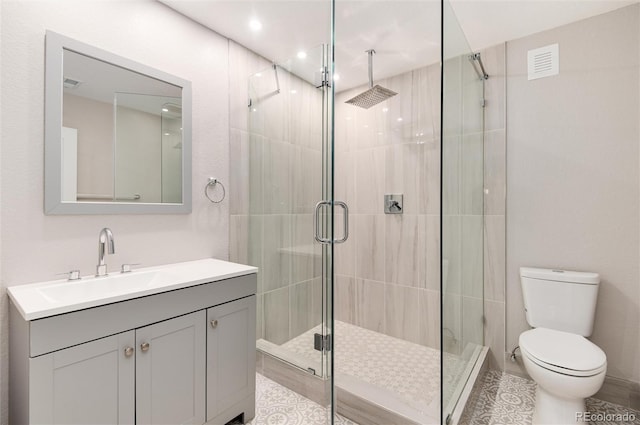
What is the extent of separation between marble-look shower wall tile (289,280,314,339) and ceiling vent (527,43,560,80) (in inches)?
81.5

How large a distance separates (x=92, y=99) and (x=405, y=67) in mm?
2048

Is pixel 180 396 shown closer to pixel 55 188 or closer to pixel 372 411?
pixel 372 411

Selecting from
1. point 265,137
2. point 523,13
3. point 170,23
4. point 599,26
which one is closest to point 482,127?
point 523,13

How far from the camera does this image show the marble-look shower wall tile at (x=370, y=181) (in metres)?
2.61

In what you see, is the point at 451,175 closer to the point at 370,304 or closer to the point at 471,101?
the point at 471,101

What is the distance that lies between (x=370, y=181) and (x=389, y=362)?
143 cm

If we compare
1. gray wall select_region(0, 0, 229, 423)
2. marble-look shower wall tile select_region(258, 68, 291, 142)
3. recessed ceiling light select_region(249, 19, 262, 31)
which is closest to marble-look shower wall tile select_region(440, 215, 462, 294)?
marble-look shower wall tile select_region(258, 68, 291, 142)

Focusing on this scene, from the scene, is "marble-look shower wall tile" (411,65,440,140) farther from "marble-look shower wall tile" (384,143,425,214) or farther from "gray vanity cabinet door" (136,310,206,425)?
"gray vanity cabinet door" (136,310,206,425)

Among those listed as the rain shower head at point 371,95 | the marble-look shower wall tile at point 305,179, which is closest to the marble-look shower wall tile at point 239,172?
the marble-look shower wall tile at point 305,179

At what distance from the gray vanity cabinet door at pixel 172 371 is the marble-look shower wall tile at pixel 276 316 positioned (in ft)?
2.11

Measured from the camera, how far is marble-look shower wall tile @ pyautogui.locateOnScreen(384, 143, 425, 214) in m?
2.37

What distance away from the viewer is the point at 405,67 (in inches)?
92.7

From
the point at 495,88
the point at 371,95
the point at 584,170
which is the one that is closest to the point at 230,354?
the point at 371,95

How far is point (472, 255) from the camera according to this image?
192 centimetres
